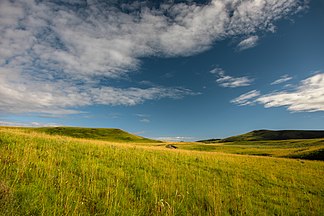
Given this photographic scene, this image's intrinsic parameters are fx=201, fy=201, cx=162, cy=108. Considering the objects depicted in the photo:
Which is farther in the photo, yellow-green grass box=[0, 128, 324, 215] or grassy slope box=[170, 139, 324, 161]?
grassy slope box=[170, 139, 324, 161]

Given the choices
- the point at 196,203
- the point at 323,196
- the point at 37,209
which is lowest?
the point at 323,196

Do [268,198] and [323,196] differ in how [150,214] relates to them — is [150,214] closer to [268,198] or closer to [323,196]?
[268,198]

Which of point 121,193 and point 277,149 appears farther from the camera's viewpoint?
point 277,149

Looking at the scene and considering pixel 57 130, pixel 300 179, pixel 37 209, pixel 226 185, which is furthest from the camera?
pixel 57 130

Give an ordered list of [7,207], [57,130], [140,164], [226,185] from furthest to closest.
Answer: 1. [57,130]
2. [140,164]
3. [226,185]
4. [7,207]

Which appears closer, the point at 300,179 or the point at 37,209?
the point at 37,209

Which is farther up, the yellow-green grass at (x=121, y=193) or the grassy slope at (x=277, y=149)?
the yellow-green grass at (x=121, y=193)

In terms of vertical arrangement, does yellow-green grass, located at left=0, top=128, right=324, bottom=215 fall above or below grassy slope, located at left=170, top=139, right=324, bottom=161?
above

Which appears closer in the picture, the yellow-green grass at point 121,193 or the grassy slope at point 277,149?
the yellow-green grass at point 121,193

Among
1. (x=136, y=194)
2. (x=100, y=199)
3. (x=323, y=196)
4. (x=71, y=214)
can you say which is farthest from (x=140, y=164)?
(x=323, y=196)

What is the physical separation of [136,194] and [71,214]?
267cm

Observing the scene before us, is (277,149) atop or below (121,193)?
below

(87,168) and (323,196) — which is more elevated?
(87,168)

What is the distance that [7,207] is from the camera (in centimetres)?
416
